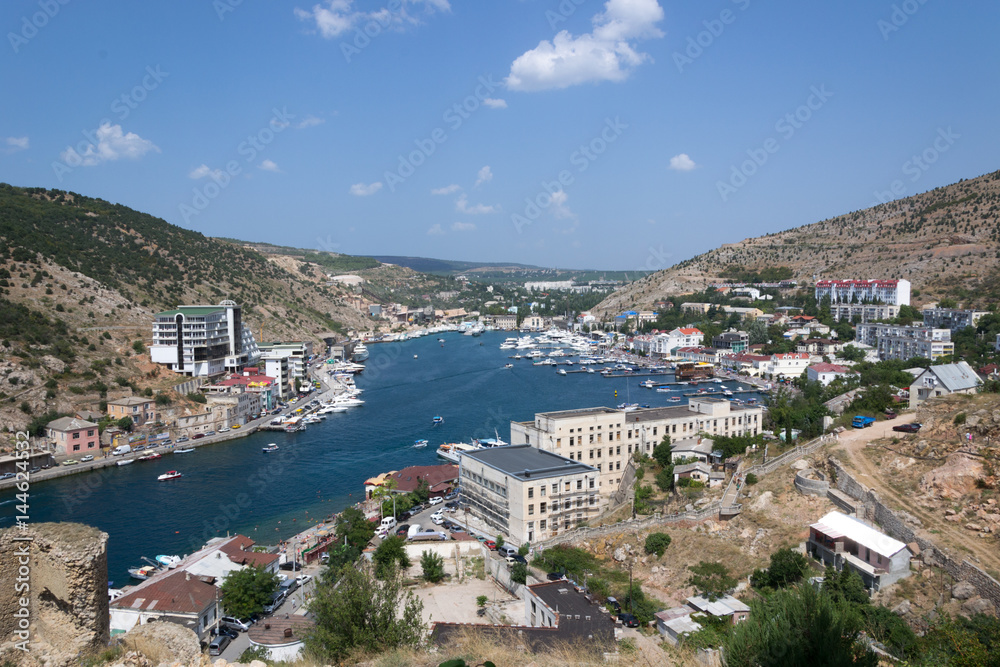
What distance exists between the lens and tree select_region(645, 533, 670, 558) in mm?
9742

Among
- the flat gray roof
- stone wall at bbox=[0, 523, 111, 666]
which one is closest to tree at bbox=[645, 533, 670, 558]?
the flat gray roof

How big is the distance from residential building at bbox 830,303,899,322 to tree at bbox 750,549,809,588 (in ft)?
114

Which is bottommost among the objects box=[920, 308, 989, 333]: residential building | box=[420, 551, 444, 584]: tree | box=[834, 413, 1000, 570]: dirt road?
box=[420, 551, 444, 584]: tree

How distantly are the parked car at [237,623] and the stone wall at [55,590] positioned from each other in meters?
6.19

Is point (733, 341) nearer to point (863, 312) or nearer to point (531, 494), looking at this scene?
point (863, 312)

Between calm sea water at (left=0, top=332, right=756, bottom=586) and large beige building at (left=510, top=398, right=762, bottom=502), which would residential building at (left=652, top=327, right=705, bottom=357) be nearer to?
calm sea water at (left=0, top=332, right=756, bottom=586)

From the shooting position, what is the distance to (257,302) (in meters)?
40.6

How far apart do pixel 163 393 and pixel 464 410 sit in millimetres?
11233

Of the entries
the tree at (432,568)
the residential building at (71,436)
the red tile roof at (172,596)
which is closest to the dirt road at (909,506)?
the tree at (432,568)

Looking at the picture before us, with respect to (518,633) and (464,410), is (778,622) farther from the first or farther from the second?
(464,410)

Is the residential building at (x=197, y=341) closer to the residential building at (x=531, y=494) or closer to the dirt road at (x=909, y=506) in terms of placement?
the residential building at (x=531, y=494)

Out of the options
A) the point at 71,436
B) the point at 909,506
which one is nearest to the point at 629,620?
the point at 909,506

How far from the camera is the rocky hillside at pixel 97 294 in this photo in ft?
66.5

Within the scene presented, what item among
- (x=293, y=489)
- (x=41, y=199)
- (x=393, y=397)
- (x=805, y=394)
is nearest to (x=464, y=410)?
(x=393, y=397)
